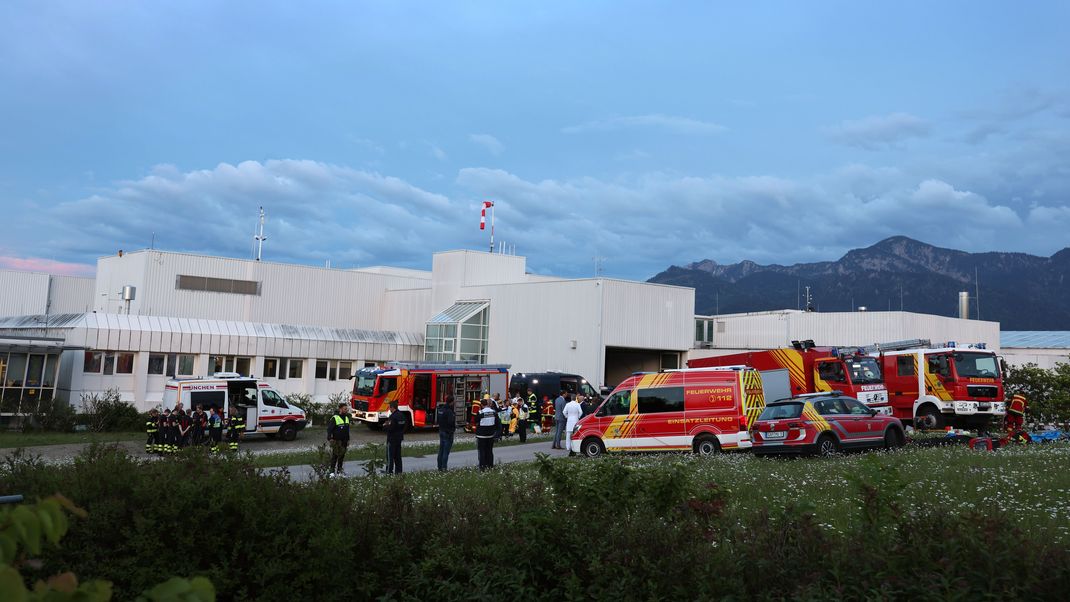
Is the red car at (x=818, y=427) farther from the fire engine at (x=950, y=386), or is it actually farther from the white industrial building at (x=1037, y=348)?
the white industrial building at (x=1037, y=348)

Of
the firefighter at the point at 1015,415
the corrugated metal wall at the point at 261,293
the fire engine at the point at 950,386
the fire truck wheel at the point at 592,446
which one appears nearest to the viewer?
the fire truck wheel at the point at 592,446

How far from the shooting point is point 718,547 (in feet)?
21.3

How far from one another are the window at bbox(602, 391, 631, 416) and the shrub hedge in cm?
1486

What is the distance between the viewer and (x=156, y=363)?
133ft

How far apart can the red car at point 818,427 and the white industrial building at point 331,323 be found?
23.2 m

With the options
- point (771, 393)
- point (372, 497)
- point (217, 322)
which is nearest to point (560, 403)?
point (771, 393)

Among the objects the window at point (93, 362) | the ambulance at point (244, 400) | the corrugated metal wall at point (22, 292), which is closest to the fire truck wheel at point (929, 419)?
the ambulance at point (244, 400)

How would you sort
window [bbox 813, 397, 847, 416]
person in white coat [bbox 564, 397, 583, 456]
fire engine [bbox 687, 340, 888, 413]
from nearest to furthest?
window [bbox 813, 397, 847, 416] → person in white coat [bbox 564, 397, 583, 456] → fire engine [bbox 687, 340, 888, 413]

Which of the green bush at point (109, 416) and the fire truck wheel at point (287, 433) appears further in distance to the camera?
the green bush at point (109, 416)

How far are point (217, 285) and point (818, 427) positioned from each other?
40179 mm

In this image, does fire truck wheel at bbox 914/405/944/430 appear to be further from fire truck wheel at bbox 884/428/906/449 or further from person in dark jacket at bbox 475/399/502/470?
person in dark jacket at bbox 475/399/502/470

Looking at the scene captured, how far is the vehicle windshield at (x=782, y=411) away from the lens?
63.5ft

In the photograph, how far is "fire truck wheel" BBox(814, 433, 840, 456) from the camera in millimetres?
19156

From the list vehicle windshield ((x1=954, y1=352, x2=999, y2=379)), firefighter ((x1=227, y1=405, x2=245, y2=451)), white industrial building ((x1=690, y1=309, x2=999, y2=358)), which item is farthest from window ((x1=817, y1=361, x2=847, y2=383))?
firefighter ((x1=227, y1=405, x2=245, y2=451))
